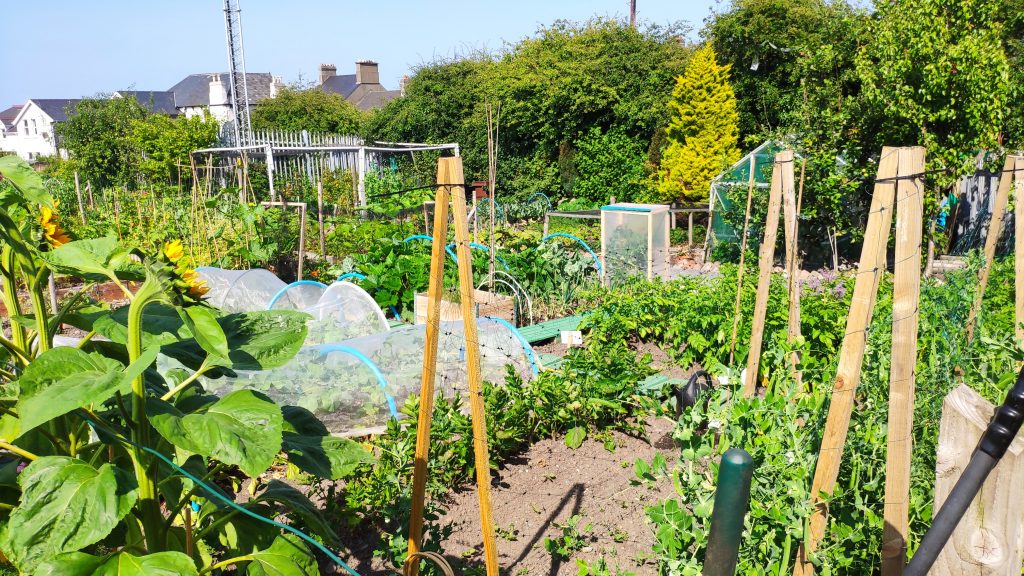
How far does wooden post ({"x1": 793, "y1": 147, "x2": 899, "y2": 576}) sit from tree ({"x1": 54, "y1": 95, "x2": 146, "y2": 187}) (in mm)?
19731

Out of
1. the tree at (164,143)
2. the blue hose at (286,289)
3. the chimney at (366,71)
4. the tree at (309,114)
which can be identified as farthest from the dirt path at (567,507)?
the chimney at (366,71)

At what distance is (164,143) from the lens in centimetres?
1770

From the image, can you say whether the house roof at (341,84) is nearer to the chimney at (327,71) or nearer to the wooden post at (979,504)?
the chimney at (327,71)

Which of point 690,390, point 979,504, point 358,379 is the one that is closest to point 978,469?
point 979,504

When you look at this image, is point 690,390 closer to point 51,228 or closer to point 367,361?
point 367,361

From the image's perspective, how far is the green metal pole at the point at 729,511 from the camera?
39.3 inches

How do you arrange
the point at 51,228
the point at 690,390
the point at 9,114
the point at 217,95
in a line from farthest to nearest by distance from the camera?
the point at 9,114 → the point at 217,95 → the point at 690,390 → the point at 51,228

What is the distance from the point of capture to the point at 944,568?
4.30 ft

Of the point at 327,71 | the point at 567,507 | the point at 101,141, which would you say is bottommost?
the point at 567,507

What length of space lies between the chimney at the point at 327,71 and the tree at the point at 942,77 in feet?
132

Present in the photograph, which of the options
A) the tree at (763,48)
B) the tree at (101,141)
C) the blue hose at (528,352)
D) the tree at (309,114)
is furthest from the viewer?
the tree at (309,114)

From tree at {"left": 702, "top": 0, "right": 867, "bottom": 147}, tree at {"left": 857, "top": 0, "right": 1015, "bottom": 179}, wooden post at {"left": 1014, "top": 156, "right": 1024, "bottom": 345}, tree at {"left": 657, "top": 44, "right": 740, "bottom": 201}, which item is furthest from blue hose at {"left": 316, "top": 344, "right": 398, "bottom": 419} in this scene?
tree at {"left": 702, "top": 0, "right": 867, "bottom": 147}

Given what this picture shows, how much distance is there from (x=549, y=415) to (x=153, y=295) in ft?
10.9

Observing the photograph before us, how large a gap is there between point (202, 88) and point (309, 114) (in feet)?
64.8
